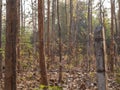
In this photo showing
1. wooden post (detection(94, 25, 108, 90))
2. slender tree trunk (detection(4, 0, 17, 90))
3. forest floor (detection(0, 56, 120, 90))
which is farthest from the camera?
forest floor (detection(0, 56, 120, 90))

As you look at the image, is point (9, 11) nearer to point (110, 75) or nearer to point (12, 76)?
point (12, 76)

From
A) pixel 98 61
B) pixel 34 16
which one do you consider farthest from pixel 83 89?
pixel 34 16

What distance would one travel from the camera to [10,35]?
4.83 meters

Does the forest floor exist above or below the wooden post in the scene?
below

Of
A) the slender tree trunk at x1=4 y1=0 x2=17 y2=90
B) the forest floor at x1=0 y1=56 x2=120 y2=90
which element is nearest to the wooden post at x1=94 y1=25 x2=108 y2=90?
the slender tree trunk at x1=4 y1=0 x2=17 y2=90

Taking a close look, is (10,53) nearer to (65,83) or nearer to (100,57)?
(100,57)

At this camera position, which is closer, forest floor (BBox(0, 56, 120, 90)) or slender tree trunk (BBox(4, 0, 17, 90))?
slender tree trunk (BBox(4, 0, 17, 90))

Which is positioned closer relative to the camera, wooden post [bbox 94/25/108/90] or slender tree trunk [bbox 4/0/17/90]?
wooden post [bbox 94/25/108/90]

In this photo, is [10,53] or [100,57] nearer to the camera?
[100,57]

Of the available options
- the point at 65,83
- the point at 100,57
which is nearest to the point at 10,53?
the point at 100,57

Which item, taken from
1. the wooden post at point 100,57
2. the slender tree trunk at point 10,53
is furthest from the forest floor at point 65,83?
the wooden post at point 100,57

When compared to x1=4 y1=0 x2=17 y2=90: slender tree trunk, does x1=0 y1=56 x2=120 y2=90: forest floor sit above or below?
below

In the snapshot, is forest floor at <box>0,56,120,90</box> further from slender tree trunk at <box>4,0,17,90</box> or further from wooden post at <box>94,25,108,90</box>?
wooden post at <box>94,25,108,90</box>

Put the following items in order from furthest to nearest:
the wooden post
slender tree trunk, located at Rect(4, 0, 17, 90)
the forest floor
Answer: the forest floor
slender tree trunk, located at Rect(4, 0, 17, 90)
the wooden post
